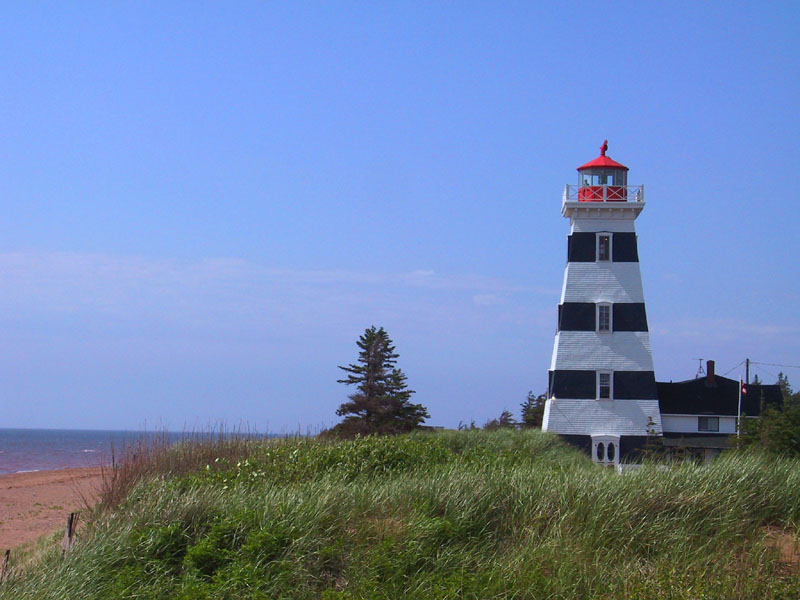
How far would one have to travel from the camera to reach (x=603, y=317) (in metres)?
32.8

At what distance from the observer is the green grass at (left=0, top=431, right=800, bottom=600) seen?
352 inches

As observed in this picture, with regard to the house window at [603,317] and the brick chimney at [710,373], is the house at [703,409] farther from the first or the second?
the house window at [603,317]

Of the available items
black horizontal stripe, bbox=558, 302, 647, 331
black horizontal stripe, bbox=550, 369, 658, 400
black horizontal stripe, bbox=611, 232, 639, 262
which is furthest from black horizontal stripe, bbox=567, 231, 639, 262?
black horizontal stripe, bbox=550, 369, 658, 400

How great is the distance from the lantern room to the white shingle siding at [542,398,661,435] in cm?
751

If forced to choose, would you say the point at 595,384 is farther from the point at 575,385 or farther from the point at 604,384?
the point at 575,385

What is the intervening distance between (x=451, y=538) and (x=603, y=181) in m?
25.8

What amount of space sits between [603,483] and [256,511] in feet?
14.3

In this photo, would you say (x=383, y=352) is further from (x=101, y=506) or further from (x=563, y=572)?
(x=563, y=572)

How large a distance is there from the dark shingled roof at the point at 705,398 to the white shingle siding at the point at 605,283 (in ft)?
16.3

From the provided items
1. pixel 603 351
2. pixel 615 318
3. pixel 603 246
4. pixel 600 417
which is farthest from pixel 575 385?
pixel 603 246

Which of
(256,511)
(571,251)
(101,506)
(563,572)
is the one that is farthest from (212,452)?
(571,251)

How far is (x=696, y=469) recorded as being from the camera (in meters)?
12.1

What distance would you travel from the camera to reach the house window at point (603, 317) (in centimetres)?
3271

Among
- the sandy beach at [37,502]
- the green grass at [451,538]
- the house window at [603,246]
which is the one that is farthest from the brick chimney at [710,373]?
the green grass at [451,538]
